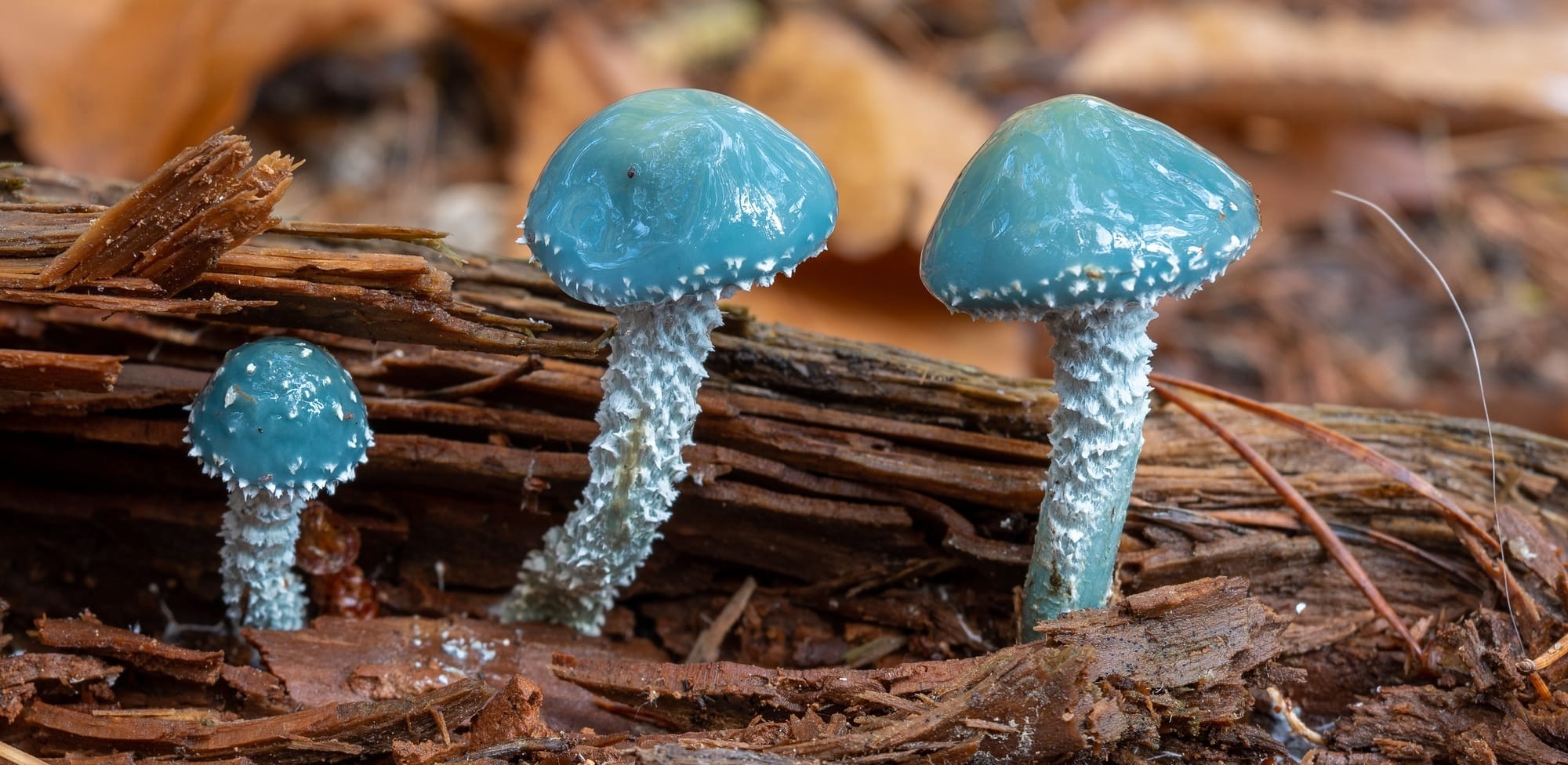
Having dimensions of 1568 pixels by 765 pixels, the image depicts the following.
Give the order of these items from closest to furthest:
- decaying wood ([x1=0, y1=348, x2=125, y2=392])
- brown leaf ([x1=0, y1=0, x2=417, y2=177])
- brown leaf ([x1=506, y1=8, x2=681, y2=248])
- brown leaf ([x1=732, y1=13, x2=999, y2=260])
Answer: decaying wood ([x1=0, y1=348, x2=125, y2=392]), brown leaf ([x1=732, y1=13, x2=999, y2=260]), brown leaf ([x1=0, y1=0, x2=417, y2=177]), brown leaf ([x1=506, y1=8, x2=681, y2=248])

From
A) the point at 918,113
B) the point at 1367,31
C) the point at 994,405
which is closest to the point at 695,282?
the point at 994,405

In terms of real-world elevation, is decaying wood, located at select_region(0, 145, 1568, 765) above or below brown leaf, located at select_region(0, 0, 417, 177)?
below

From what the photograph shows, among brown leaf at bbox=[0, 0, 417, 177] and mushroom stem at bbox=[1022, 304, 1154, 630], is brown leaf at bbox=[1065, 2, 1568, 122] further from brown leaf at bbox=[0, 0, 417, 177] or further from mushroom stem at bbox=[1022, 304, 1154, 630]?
brown leaf at bbox=[0, 0, 417, 177]

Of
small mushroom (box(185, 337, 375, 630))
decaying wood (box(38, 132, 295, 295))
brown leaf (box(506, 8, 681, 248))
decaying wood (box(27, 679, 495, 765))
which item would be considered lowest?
decaying wood (box(27, 679, 495, 765))

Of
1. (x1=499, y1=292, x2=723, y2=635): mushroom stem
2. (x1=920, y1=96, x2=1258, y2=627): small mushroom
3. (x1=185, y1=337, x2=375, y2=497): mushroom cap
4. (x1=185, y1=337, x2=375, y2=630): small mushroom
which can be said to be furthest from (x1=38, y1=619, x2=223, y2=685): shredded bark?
(x1=920, y1=96, x2=1258, y2=627): small mushroom

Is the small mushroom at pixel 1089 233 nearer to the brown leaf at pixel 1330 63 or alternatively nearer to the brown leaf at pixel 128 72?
the brown leaf at pixel 1330 63

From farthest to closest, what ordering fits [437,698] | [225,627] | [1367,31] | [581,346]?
Result: [1367,31] → [225,627] → [581,346] → [437,698]

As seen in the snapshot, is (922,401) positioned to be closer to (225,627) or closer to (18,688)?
(225,627)
